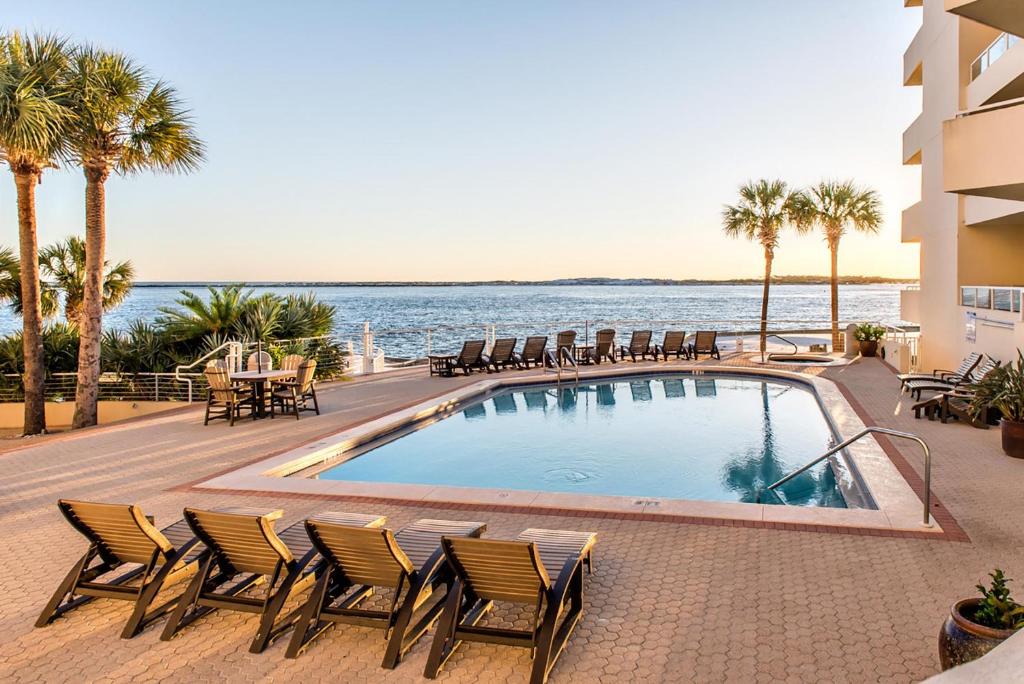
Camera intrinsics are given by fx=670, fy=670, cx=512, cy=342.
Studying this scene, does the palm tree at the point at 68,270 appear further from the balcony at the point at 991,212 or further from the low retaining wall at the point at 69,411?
the balcony at the point at 991,212

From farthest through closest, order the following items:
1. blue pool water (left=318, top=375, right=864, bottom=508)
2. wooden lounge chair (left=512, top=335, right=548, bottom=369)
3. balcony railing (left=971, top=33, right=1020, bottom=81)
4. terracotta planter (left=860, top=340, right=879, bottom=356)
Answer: terracotta planter (left=860, top=340, right=879, bottom=356) → wooden lounge chair (left=512, top=335, right=548, bottom=369) → balcony railing (left=971, top=33, right=1020, bottom=81) → blue pool water (left=318, top=375, right=864, bottom=508)

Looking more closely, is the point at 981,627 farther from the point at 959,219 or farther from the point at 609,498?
the point at 959,219

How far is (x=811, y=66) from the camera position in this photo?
71.8ft

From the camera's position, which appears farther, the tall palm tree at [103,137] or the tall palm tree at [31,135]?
the tall palm tree at [103,137]

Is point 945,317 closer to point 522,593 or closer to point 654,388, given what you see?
point 654,388

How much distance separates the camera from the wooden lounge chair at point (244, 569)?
4250 millimetres

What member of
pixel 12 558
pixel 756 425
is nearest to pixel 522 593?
pixel 12 558

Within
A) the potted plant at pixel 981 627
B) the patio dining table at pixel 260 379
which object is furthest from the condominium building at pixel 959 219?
the patio dining table at pixel 260 379

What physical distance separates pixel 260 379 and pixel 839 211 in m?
21.3

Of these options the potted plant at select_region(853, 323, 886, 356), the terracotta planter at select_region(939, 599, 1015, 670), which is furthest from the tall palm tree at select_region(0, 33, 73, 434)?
the potted plant at select_region(853, 323, 886, 356)

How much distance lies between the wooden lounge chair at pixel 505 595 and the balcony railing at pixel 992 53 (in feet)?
50.7

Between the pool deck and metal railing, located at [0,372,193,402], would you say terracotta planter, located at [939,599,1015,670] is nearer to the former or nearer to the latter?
the pool deck

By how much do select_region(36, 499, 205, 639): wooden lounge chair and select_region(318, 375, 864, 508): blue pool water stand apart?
426 cm

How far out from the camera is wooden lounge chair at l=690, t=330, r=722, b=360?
19.9 metres
